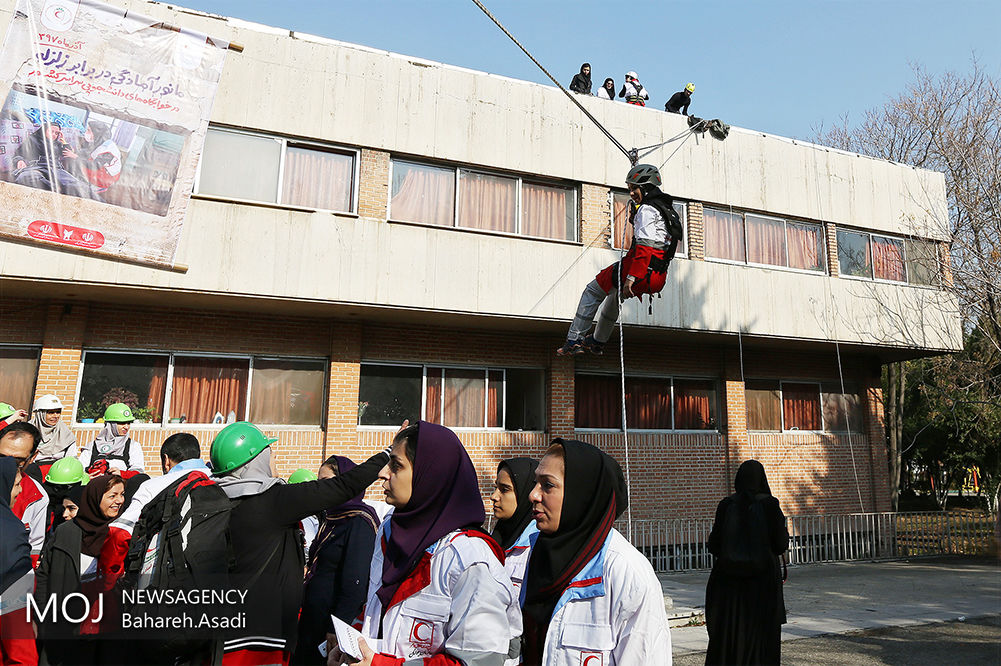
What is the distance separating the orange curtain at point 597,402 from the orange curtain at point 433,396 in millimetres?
3030

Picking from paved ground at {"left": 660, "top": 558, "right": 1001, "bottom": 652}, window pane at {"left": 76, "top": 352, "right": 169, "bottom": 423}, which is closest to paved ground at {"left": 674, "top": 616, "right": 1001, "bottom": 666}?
paved ground at {"left": 660, "top": 558, "right": 1001, "bottom": 652}

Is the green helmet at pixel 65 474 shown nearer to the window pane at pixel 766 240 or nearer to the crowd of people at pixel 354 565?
the crowd of people at pixel 354 565

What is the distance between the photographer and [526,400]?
13578mm

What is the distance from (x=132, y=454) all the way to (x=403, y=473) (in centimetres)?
702

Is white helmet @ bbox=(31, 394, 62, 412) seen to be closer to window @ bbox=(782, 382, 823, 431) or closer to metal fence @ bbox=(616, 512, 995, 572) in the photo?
metal fence @ bbox=(616, 512, 995, 572)

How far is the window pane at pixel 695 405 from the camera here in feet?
48.4

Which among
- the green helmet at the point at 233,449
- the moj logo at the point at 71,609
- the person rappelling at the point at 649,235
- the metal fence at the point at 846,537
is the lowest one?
the metal fence at the point at 846,537

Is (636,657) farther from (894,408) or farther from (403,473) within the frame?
(894,408)

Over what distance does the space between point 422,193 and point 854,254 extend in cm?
1068

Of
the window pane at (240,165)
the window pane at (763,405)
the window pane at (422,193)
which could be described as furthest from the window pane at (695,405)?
the window pane at (240,165)

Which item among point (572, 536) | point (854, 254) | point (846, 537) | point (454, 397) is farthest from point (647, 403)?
point (572, 536)

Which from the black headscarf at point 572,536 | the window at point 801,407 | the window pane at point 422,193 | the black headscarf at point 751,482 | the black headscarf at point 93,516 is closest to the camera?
the black headscarf at point 572,536

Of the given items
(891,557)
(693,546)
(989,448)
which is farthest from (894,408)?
(693,546)

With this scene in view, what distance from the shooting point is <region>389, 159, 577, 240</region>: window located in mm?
11992
